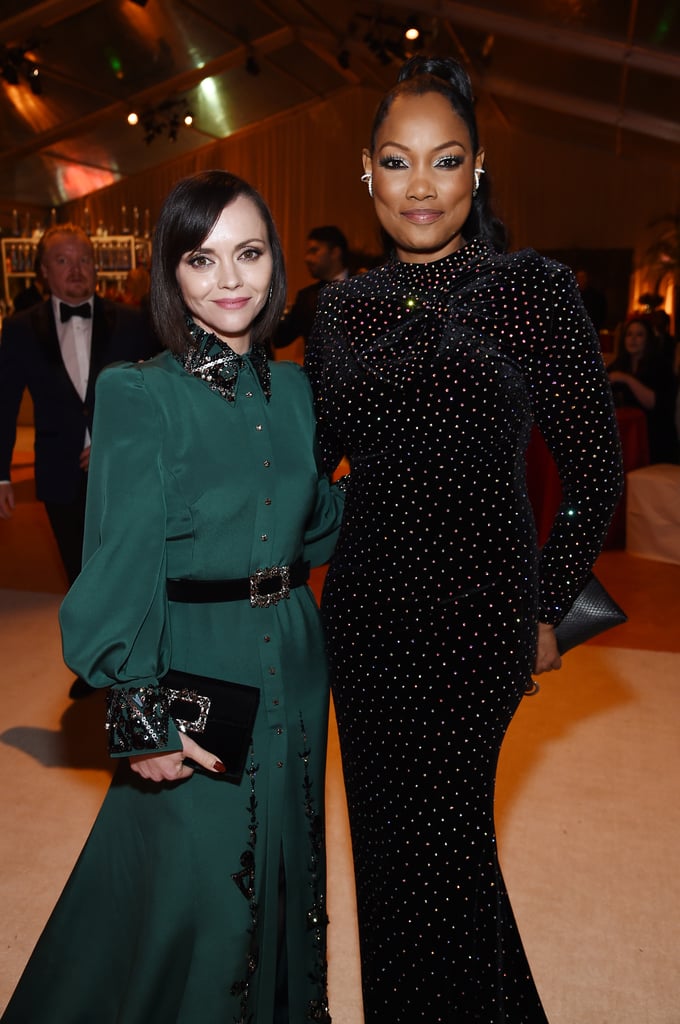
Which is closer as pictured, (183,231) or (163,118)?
(183,231)

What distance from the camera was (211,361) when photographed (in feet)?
4.99

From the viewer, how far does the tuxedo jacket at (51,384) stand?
3.68 m

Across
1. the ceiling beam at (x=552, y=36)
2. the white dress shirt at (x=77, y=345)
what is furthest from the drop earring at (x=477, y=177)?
the ceiling beam at (x=552, y=36)

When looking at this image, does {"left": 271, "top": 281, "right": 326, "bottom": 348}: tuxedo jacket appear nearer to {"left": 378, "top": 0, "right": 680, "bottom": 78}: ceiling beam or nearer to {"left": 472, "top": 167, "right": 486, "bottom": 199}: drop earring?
{"left": 472, "top": 167, "right": 486, "bottom": 199}: drop earring

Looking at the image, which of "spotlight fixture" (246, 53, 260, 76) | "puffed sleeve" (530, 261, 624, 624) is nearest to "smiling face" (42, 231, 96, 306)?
"puffed sleeve" (530, 261, 624, 624)

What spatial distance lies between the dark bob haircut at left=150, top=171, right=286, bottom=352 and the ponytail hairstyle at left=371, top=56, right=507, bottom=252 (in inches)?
9.6

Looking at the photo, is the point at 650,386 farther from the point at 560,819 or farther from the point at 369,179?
the point at 369,179

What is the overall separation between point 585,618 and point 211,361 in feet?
2.58

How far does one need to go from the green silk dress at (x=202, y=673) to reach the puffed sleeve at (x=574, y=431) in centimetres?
42

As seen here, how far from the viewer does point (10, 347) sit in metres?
3.72

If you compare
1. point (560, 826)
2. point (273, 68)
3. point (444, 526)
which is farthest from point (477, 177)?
point (273, 68)

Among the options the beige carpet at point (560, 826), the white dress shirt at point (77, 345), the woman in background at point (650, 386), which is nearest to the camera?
the beige carpet at point (560, 826)

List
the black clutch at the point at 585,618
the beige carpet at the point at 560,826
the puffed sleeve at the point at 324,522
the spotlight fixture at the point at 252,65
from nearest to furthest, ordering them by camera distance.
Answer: the black clutch at the point at 585,618
the puffed sleeve at the point at 324,522
the beige carpet at the point at 560,826
the spotlight fixture at the point at 252,65

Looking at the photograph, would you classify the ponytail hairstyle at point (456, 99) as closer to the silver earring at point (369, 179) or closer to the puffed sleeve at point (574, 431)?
the silver earring at point (369, 179)
